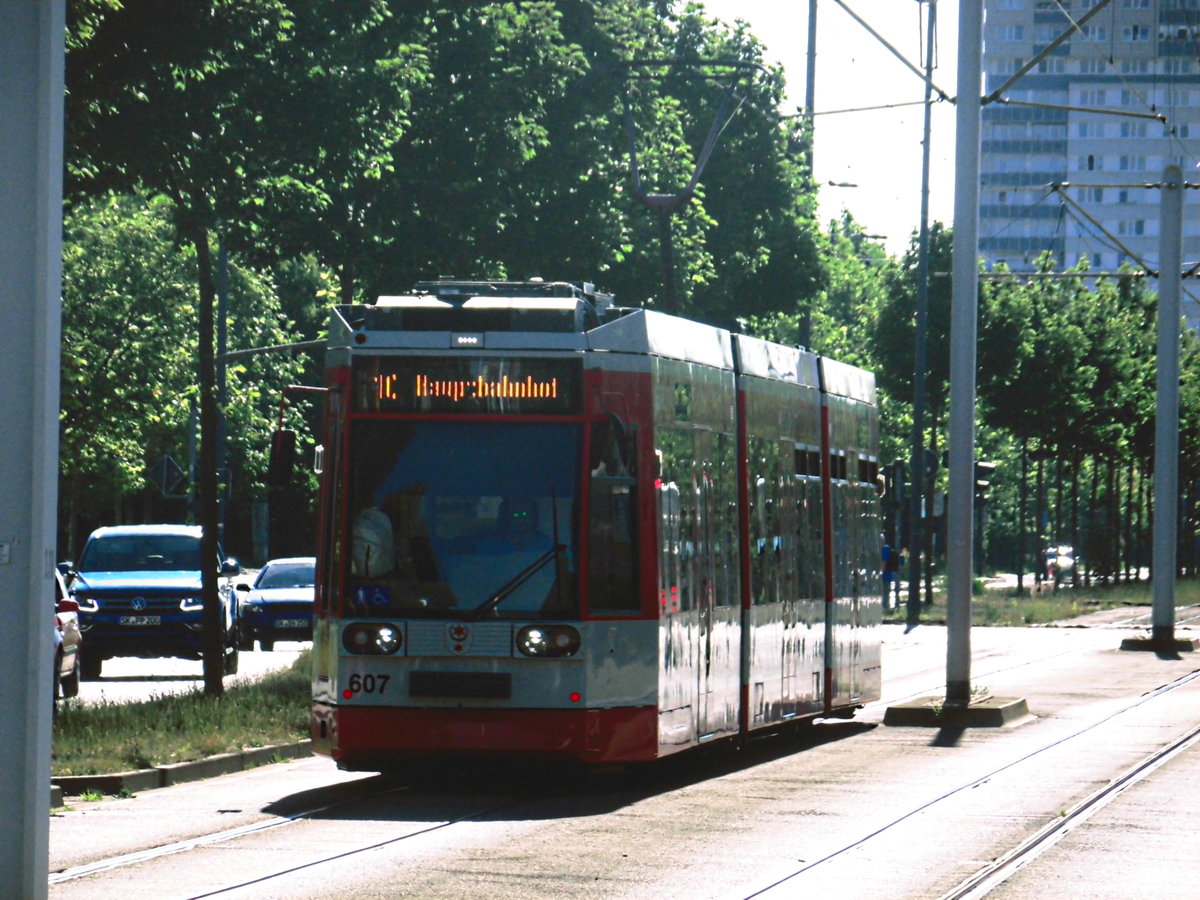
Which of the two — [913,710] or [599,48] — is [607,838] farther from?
[599,48]

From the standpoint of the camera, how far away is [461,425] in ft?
43.3

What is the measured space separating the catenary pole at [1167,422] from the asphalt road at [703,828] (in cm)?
1416

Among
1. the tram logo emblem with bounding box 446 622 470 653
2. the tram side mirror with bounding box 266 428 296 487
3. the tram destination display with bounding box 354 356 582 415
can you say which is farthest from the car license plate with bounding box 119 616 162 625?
the tram logo emblem with bounding box 446 622 470 653

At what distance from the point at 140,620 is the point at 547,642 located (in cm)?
1488

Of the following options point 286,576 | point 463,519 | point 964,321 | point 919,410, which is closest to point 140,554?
point 286,576

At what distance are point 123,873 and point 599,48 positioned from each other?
32.9m

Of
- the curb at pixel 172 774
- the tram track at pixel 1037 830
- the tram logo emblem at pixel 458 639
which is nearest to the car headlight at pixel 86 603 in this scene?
the curb at pixel 172 774

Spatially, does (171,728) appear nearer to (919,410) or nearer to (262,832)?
(262,832)

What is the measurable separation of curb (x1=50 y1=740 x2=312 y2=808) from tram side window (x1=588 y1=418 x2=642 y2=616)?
3.27m

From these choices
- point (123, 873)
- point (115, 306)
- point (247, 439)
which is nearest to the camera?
point (123, 873)

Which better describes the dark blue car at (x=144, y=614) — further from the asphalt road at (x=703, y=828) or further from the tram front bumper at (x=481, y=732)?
the tram front bumper at (x=481, y=732)

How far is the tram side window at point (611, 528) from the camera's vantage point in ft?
42.9

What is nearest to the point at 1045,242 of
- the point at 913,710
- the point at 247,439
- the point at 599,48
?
the point at 247,439

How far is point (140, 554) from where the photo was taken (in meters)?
28.3
